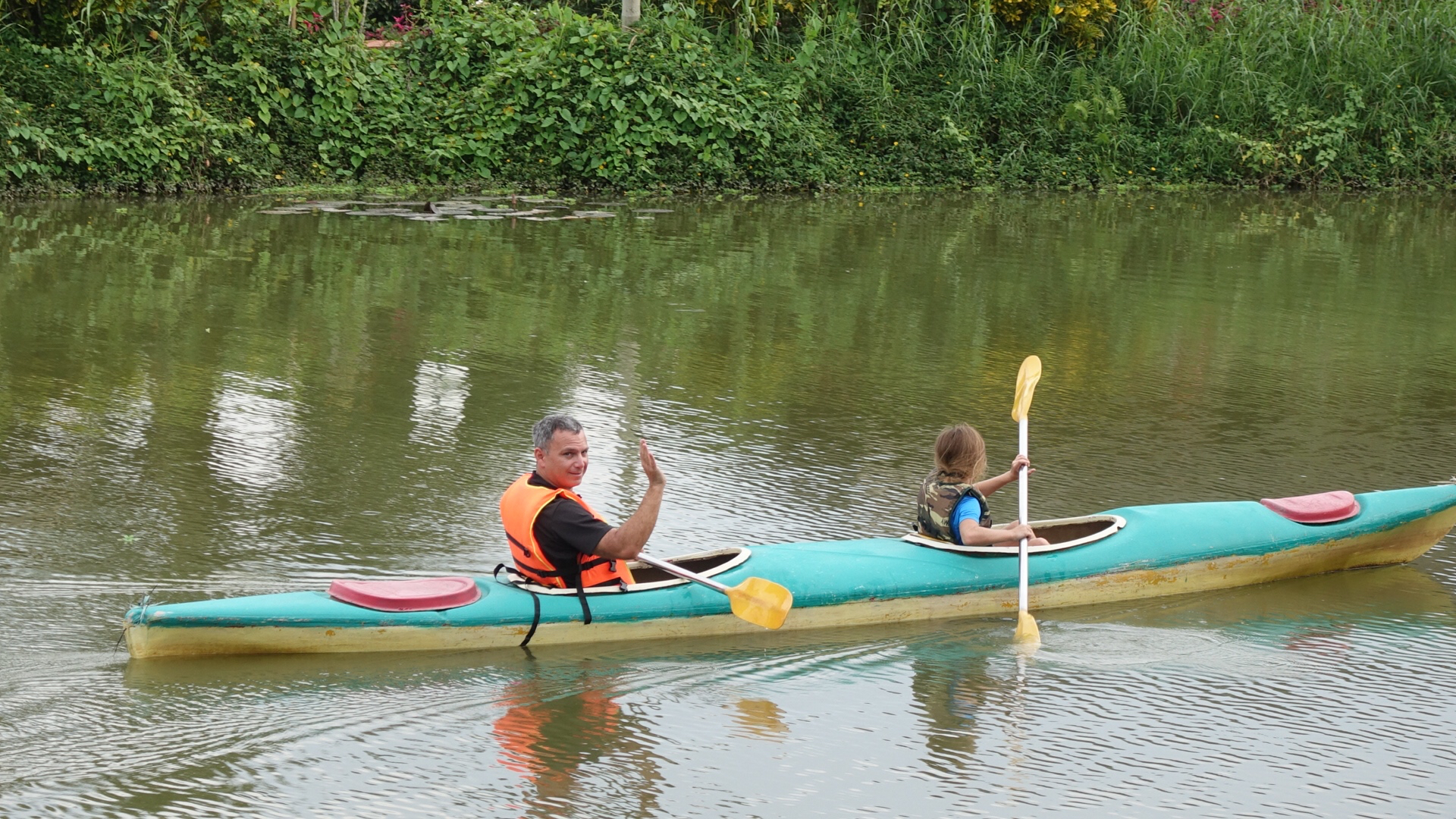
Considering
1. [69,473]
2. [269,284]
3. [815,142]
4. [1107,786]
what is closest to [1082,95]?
[815,142]

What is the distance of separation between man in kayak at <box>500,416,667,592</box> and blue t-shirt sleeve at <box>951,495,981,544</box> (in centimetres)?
125

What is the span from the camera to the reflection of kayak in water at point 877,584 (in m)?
5.11

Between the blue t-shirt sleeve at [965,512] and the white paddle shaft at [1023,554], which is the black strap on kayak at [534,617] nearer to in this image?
the blue t-shirt sleeve at [965,512]

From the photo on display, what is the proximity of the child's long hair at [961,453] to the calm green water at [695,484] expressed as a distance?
0.59 m

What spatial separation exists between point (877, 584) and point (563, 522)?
3.95ft

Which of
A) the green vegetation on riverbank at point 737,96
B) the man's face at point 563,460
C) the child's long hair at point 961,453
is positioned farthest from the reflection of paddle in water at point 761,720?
the green vegetation on riverbank at point 737,96

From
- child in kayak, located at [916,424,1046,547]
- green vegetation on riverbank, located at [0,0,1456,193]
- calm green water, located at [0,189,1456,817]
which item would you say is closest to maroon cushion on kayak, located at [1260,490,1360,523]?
calm green water, located at [0,189,1456,817]

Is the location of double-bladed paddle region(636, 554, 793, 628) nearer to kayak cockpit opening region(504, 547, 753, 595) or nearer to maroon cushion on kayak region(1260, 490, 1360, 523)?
kayak cockpit opening region(504, 547, 753, 595)

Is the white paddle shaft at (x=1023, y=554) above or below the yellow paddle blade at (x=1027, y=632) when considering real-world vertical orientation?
above

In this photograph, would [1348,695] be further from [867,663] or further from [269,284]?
[269,284]

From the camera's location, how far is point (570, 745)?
4.67m

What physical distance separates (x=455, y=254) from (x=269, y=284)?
2.08 metres

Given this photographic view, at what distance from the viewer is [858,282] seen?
12938 mm

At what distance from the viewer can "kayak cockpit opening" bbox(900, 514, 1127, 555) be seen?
233 inches
